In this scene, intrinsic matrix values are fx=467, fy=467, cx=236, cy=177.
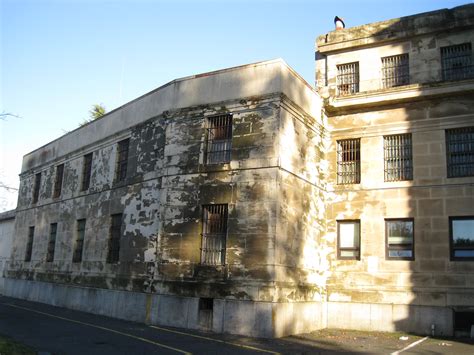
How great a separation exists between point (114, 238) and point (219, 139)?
20.7 feet

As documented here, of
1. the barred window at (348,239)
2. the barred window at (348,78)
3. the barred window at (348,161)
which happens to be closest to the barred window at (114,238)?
the barred window at (348,239)

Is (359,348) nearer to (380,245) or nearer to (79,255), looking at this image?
(380,245)

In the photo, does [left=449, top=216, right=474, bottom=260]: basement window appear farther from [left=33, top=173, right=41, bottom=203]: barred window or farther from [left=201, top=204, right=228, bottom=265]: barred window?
[left=33, top=173, right=41, bottom=203]: barred window

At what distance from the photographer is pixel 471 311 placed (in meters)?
14.7

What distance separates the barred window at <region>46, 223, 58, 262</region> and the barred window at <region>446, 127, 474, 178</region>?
58.9ft

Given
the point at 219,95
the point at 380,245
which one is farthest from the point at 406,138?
the point at 219,95

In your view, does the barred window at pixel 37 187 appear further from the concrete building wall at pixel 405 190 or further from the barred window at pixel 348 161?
the barred window at pixel 348 161

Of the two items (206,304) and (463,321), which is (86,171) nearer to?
(206,304)

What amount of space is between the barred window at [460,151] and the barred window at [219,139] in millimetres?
7635

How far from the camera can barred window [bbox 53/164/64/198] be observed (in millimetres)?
24109

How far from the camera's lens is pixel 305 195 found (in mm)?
16094

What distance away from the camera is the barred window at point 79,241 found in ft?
68.0

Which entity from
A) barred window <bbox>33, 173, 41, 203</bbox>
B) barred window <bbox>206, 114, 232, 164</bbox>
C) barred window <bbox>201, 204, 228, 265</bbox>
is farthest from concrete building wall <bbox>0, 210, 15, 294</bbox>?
barred window <bbox>206, 114, 232, 164</bbox>

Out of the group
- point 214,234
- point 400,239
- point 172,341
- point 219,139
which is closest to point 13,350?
point 172,341
